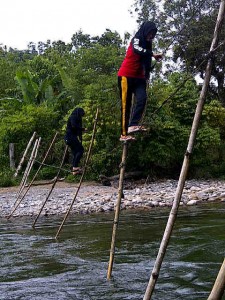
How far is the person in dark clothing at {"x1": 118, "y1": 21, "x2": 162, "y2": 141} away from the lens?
5.38 meters

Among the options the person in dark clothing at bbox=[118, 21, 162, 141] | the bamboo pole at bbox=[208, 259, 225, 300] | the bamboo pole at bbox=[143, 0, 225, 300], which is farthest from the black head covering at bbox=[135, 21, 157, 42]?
the bamboo pole at bbox=[208, 259, 225, 300]

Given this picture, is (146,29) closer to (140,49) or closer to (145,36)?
(145,36)

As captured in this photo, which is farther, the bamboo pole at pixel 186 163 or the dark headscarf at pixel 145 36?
the dark headscarf at pixel 145 36

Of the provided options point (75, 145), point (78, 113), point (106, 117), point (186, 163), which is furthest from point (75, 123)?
point (106, 117)

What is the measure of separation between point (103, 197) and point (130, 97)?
10799 mm

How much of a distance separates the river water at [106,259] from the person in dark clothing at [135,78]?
69.8 inches

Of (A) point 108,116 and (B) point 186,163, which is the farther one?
(A) point 108,116

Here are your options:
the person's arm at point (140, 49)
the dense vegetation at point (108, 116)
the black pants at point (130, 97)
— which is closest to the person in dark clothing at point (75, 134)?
the black pants at point (130, 97)

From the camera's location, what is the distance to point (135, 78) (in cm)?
569

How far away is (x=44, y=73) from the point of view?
24.3 meters

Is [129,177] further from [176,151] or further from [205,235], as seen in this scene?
[205,235]

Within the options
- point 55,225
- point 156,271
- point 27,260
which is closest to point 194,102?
point 55,225

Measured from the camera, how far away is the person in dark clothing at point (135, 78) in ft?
17.6

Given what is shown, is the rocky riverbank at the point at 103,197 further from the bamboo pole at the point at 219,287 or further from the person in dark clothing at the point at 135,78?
the bamboo pole at the point at 219,287
